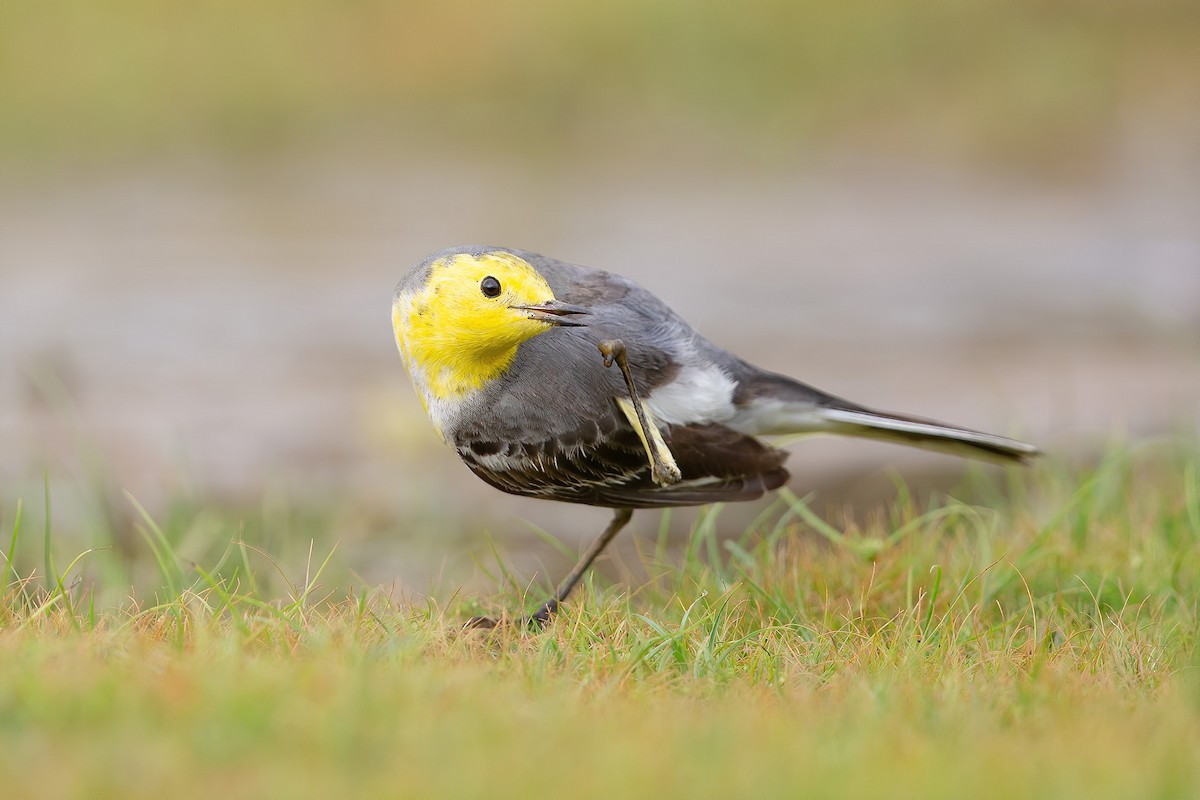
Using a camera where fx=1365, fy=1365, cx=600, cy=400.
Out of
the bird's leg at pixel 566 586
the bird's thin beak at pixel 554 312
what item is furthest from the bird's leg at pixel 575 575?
the bird's thin beak at pixel 554 312

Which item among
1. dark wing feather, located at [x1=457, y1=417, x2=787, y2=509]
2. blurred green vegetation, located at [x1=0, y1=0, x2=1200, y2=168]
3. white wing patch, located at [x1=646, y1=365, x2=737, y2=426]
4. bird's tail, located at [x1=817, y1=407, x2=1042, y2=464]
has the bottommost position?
dark wing feather, located at [x1=457, y1=417, x2=787, y2=509]

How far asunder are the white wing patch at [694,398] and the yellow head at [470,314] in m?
0.54

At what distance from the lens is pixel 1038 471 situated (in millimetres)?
6586

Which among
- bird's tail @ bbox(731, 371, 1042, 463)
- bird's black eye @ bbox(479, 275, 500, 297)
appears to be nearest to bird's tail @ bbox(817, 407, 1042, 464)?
bird's tail @ bbox(731, 371, 1042, 463)

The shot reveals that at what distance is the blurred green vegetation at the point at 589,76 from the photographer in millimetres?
18734

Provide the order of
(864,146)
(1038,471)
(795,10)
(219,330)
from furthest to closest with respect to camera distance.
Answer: (795,10) → (864,146) → (219,330) → (1038,471)

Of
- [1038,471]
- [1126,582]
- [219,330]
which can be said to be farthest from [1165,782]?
[219,330]

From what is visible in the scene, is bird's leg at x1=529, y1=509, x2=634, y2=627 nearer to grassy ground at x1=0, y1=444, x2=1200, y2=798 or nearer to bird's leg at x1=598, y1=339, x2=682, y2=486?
grassy ground at x1=0, y1=444, x2=1200, y2=798

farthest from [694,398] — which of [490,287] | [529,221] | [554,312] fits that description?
[529,221]

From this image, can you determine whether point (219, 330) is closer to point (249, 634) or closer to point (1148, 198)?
point (249, 634)

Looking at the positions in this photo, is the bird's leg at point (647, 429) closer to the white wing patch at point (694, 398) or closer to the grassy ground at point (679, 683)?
the white wing patch at point (694, 398)

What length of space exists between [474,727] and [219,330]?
9695 millimetres

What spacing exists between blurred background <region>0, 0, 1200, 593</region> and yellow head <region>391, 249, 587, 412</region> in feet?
6.84

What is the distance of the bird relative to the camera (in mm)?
4473
